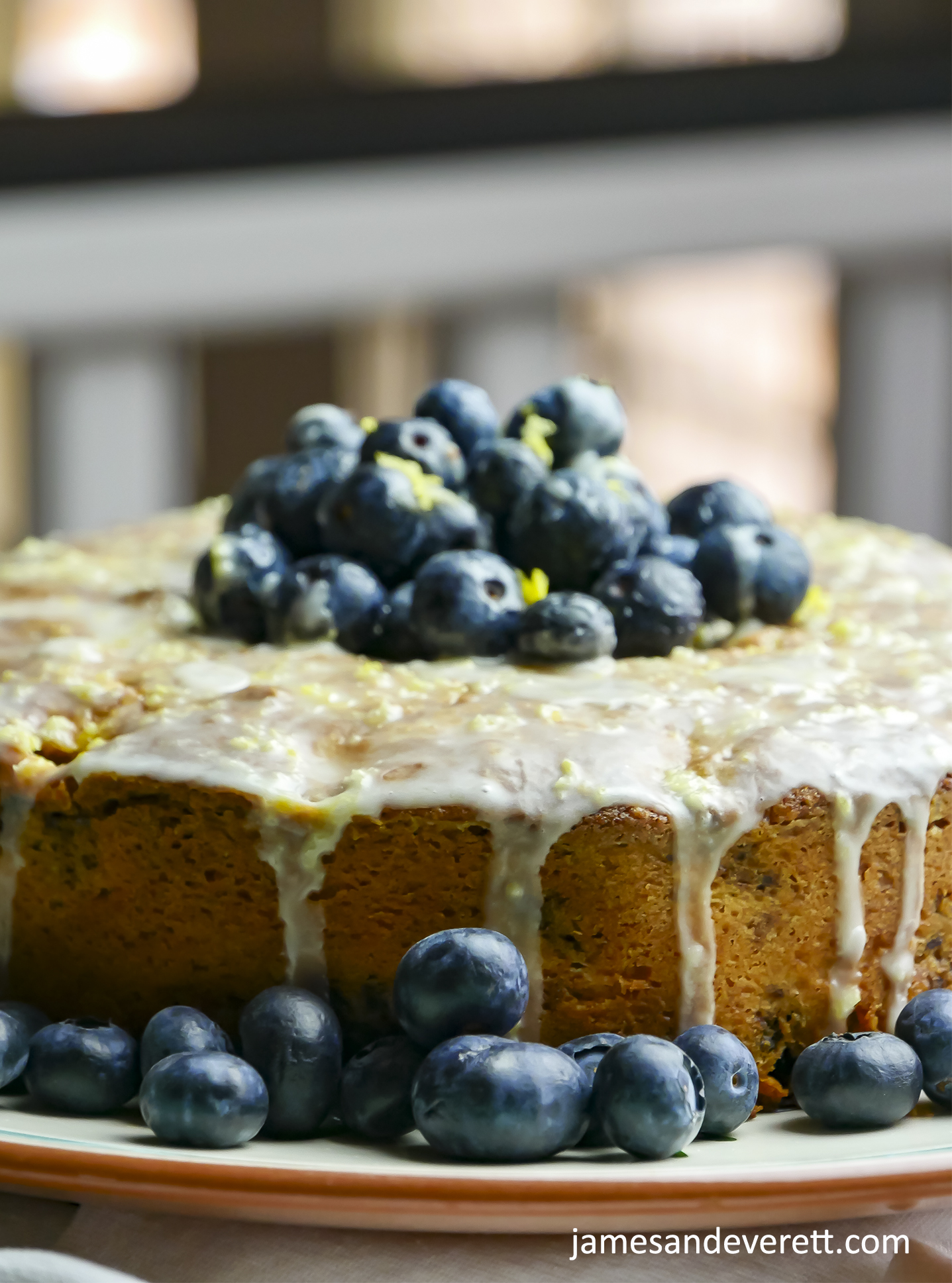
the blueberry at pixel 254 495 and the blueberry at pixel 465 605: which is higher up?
the blueberry at pixel 254 495

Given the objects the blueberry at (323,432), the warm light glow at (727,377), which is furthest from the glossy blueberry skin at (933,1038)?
the warm light glow at (727,377)

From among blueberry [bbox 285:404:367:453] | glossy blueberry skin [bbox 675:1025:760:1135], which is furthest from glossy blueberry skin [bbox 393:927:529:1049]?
blueberry [bbox 285:404:367:453]

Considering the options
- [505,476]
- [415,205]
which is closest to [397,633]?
[505,476]

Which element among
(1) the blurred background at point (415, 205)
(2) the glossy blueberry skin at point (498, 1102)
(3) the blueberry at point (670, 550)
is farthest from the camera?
(1) the blurred background at point (415, 205)

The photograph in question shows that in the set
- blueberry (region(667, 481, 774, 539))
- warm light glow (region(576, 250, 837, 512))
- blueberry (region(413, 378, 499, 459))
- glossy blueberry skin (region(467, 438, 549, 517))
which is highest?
blueberry (region(413, 378, 499, 459))

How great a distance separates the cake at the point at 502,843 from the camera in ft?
3.59

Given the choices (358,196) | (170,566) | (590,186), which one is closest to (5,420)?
(358,196)

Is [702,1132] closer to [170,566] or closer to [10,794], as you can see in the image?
[10,794]

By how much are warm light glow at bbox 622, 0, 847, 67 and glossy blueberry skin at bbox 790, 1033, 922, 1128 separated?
3314 millimetres

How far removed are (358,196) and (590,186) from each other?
545 mm

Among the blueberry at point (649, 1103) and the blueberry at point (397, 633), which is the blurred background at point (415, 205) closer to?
the blueberry at point (397, 633)

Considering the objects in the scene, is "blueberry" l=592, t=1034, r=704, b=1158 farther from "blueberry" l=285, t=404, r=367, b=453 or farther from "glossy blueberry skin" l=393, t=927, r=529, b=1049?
"blueberry" l=285, t=404, r=367, b=453

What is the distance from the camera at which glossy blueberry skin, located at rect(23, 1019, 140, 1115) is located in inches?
40.8

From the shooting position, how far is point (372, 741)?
1.15 m
